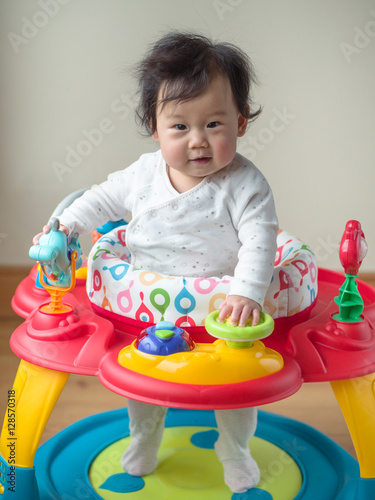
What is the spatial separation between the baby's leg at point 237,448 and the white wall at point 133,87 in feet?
2.75

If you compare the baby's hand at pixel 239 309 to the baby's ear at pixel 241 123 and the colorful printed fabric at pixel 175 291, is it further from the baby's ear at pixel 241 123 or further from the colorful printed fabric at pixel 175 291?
the baby's ear at pixel 241 123

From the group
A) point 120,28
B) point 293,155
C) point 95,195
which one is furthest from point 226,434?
point 120,28

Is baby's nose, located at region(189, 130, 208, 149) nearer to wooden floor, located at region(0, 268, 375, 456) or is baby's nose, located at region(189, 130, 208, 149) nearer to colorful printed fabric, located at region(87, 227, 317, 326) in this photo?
colorful printed fabric, located at region(87, 227, 317, 326)

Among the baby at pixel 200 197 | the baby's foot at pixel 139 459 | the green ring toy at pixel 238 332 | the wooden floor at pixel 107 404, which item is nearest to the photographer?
the green ring toy at pixel 238 332

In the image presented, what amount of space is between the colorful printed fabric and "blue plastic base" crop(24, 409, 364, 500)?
30 cm

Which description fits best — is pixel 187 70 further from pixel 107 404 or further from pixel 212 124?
pixel 107 404

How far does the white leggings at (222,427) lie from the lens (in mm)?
994

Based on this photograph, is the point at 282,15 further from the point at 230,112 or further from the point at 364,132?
the point at 230,112

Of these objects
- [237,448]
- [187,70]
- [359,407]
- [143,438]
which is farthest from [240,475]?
[187,70]

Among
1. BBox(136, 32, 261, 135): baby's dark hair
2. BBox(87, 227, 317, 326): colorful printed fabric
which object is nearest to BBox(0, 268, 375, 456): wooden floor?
BBox(87, 227, 317, 326): colorful printed fabric

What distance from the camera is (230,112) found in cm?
88

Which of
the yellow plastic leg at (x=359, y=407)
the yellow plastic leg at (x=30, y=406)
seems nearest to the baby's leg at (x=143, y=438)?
the yellow plastic leg at (x=30, y=406)

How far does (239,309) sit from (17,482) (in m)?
0.41

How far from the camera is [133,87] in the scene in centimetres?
164
